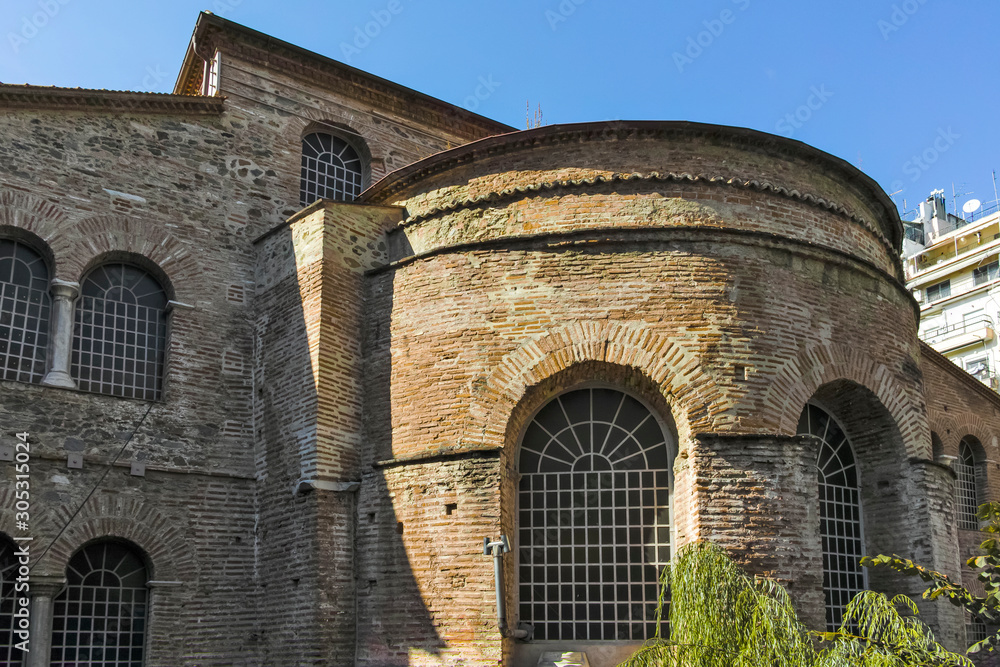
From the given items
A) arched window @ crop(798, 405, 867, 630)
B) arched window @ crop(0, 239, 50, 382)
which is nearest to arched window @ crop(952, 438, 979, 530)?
arched window @ crop(798, 405, 867, 630)

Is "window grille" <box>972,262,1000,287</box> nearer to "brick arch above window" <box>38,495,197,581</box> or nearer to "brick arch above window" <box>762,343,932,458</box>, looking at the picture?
"brick arch above window" <box>762,343,932,458</box>

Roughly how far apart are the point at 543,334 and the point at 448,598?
3.09 m

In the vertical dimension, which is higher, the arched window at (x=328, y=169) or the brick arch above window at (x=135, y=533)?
the arched window at (x=328, y=169)

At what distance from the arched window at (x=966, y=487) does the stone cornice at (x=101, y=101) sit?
14.0 metres

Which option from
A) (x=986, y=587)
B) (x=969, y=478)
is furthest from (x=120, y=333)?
(x=969, y=478)

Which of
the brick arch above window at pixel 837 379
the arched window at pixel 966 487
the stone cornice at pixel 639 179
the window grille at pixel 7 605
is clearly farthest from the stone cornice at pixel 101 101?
the arched window at pixel 966 487

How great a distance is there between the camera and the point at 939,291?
120ft

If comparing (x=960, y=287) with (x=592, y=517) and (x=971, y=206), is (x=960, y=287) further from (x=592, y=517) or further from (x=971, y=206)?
(x=592, y=517)

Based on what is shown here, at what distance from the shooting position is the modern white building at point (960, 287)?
32.7m

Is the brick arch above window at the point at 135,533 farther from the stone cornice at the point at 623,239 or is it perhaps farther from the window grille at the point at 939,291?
the window grille at the point at 939,291

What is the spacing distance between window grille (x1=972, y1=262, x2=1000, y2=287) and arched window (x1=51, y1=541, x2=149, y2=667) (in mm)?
30873

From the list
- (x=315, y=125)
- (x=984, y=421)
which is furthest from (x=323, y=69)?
(x=984, y=421)

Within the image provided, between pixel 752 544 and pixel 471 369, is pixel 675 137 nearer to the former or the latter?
pixel 471 369

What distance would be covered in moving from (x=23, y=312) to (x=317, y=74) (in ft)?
19.2
